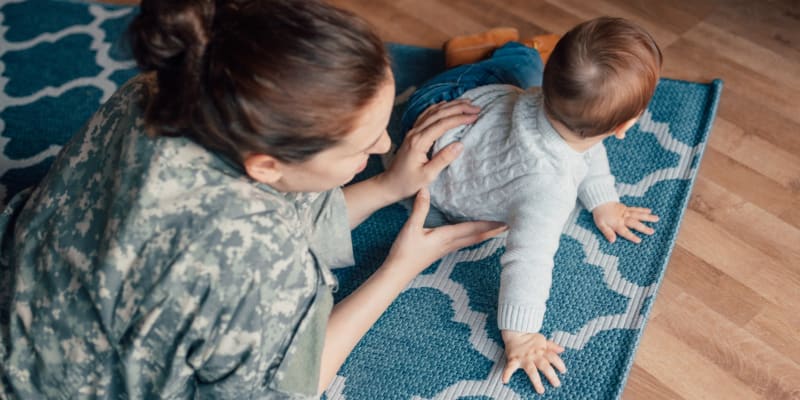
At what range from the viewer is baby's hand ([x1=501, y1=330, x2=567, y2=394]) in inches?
41.7

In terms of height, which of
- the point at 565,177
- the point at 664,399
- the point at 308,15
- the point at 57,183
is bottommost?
the point at 664,399

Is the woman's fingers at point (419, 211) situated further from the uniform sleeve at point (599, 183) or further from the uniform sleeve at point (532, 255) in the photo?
the uniform sleeve at point (599, 183)

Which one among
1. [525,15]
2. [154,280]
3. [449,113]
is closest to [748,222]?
[449,113]

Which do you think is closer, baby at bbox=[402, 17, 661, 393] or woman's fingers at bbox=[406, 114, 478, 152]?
baby at bbox=[402, 17, 661, 393]

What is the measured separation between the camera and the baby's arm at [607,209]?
1227 mm

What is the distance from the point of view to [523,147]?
1.07 metres

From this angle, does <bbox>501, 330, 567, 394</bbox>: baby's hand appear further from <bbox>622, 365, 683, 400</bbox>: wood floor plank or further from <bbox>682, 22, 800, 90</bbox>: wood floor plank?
<bbox>682, 22, 800, 90</bbox>: wood floor plank

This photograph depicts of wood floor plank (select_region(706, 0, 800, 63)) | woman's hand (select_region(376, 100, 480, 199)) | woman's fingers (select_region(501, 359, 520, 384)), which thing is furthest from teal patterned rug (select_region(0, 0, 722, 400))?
wood floor plank (select_region(706, 0, 800, 63))

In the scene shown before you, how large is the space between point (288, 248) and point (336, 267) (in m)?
0.39

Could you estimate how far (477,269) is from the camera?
1.21 m

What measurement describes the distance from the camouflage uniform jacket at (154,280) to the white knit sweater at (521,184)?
0.30 metres

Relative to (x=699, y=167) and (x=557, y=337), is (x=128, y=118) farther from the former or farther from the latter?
(x=699, y=167)

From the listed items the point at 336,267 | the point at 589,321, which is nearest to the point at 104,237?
the point at 336,267

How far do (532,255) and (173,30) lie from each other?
581 millimetres
